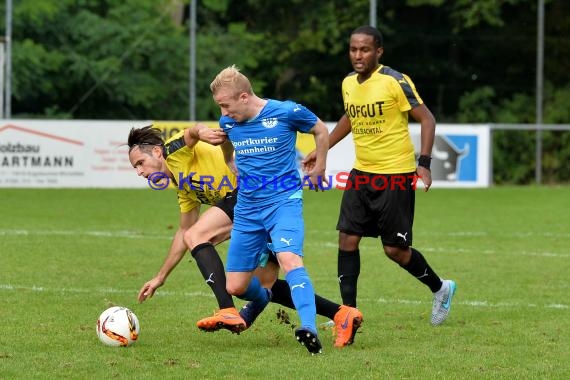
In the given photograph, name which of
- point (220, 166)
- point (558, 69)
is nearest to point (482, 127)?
point (558, 69)

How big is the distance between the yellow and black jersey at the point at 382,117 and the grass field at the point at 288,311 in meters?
1.12

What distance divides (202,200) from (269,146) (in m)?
0.93

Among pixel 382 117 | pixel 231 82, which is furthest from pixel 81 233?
pixel 231 82

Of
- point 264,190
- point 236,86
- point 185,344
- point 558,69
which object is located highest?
point 558,69

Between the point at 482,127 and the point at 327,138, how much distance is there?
1594 centimetres

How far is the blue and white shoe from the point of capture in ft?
26.6

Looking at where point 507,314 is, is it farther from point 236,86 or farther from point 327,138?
point 236,86

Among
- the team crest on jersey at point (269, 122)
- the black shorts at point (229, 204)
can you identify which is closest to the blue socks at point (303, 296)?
the black shorts at point (229, 204)

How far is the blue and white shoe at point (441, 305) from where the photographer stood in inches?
319

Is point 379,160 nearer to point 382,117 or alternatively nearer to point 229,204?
point 382,117

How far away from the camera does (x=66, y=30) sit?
2705 cm

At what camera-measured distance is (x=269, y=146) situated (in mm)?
6980

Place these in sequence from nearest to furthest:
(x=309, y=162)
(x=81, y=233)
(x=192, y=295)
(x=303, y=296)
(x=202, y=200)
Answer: (x=303, y=296) < (x=309, y=162) < (x=202, y=200) < (x=192, y=295) < (x=81, y=233)

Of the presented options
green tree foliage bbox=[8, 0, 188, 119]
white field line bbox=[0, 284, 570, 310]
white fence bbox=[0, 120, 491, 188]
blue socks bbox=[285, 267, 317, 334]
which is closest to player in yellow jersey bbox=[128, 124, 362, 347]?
blue socks bbox=[285, 267, 317, 334]
